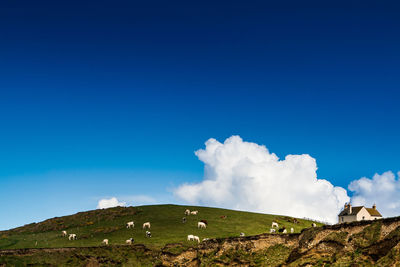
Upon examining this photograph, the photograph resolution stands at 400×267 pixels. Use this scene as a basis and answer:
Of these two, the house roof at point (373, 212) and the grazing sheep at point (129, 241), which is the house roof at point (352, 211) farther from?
the grazing sheep at point (129, 241)

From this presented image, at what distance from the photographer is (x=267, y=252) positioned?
5438 cm

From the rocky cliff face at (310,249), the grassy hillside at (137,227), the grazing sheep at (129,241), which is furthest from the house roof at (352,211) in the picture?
the grazing sheep at (129,241)

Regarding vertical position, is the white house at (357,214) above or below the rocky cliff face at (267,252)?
above

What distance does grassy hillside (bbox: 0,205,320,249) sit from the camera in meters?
68.1

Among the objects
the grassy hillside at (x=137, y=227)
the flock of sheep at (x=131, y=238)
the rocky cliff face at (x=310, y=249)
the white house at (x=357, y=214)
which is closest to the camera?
the rocky cliff face at (x=310, y=249)

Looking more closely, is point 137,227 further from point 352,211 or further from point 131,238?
point 352,211

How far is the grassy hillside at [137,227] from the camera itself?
68062mm

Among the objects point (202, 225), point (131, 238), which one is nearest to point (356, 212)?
point (202, 225)

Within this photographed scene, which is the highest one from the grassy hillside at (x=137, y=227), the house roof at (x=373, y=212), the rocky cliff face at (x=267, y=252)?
the house roof at (x=373, y=212)

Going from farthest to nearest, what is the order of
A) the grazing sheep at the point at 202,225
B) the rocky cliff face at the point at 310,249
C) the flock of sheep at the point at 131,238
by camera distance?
the grazing sheep at the point at 202,225 → the flock of sheep at the point at 131,238 → the rocky cliff face at the point at 310,249

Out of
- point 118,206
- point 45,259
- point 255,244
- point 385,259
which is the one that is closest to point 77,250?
point 45,259

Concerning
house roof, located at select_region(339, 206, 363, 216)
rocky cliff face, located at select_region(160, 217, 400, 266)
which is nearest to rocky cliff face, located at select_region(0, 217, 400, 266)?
rocky cliff face, located at select_region(160, 217, 400, 266)

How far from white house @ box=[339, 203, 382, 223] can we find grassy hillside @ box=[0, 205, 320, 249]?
10.5 metres

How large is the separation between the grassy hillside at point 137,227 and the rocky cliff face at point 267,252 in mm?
3403
